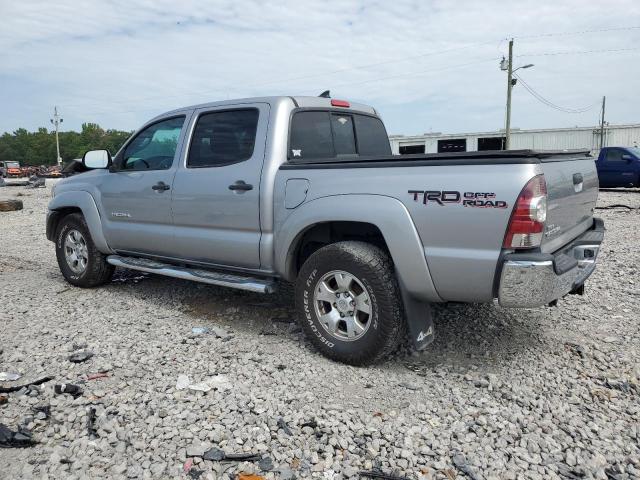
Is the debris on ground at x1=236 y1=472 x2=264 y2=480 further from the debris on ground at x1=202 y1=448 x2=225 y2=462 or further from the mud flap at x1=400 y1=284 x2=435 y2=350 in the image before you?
the mud flap at x1=400 y1=284 x2=435 y2=350

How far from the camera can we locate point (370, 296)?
369 cm

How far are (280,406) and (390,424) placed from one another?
688 millimetres

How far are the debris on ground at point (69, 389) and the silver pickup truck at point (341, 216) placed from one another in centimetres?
141

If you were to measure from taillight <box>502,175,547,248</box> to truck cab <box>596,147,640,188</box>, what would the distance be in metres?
17.2

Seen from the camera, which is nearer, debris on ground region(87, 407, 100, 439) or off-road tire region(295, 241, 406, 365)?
debris on ground region(87, 407, 100, 439)

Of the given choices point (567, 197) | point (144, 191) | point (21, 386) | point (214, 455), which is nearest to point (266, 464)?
point (214, 455)

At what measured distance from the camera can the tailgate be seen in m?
3.32

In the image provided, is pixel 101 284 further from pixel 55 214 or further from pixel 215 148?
pixel 215 148

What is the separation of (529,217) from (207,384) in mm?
2312

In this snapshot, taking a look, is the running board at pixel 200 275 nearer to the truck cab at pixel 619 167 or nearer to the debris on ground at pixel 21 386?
the debris on ground at pixel 21 386

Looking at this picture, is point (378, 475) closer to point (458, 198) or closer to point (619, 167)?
point (458, 198)

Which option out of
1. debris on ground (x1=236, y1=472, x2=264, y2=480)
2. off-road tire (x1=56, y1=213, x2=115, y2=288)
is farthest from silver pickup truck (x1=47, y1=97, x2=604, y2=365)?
debris on ground (x1=236, y1=472, x2=264, y2=480)

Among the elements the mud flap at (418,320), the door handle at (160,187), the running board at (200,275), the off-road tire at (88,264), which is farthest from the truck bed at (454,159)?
the off-road tire at (88,264)

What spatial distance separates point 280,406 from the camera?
10.9 feet
